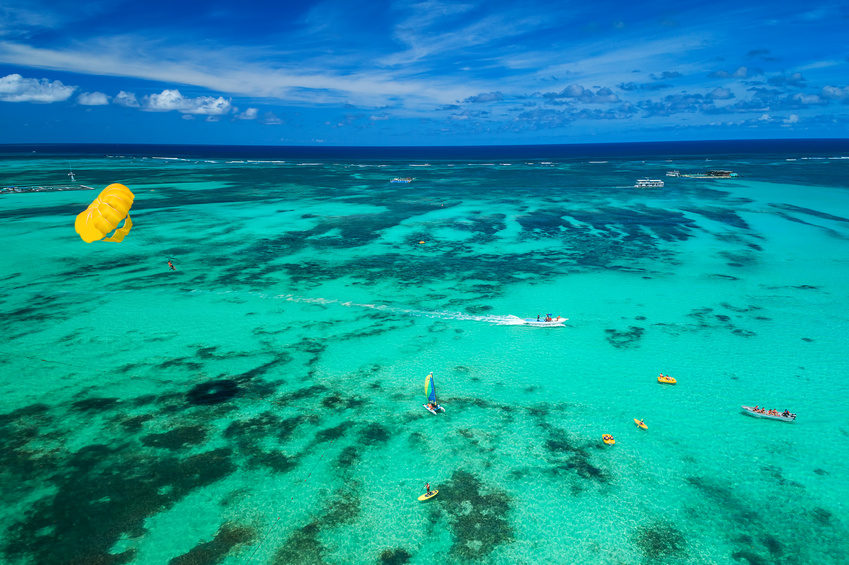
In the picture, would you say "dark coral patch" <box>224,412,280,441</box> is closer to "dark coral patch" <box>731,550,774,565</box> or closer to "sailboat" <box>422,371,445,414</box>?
"sailboat" <box>422,371,445,414</box>

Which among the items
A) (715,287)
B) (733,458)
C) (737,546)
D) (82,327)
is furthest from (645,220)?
(82,327)

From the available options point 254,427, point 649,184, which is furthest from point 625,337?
point 649,184

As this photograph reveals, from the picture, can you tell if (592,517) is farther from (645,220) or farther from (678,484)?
(645,220)

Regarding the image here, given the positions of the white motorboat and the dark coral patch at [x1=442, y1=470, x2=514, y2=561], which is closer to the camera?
the dark coral patch at [x1=442, y1=470, x2=514, y2=561]

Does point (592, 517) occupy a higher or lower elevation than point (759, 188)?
lower

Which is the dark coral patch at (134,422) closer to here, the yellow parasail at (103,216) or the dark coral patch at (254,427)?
the dark coral patch at (254,427)

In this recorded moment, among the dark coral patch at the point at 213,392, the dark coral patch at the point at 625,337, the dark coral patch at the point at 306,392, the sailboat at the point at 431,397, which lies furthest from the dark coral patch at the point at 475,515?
the dark coral patch at the point at 625,337

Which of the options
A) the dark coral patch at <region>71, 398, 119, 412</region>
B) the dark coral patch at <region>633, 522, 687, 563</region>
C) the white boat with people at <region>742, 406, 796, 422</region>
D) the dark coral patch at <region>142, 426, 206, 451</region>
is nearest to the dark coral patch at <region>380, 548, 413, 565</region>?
the dark coral patch at <region>633, 522, 687, 563</region>
